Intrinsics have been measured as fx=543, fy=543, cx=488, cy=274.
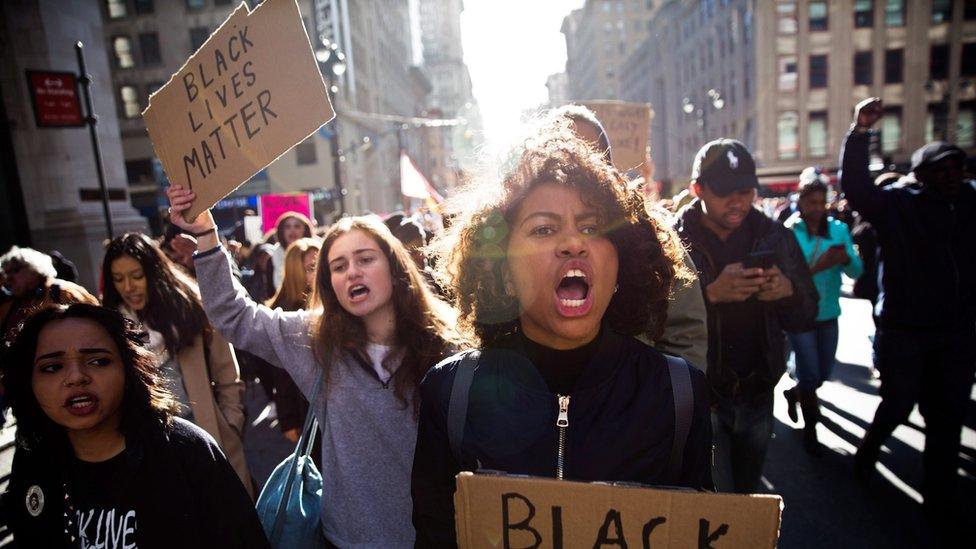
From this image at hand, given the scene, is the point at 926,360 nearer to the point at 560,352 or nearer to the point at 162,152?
the point at 560,352

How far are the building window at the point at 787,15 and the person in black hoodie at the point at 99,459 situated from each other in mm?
39721

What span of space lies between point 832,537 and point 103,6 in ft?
131

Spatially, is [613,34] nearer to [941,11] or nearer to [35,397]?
Answer: [941,11]

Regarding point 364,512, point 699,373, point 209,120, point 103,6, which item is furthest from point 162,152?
point 103,6

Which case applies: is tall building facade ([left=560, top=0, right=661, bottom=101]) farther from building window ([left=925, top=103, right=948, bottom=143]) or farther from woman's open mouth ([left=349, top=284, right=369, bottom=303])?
woman's open mouth ([left=349, top=284, right=369, bottom=303])

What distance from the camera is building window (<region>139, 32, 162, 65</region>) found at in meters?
31.3

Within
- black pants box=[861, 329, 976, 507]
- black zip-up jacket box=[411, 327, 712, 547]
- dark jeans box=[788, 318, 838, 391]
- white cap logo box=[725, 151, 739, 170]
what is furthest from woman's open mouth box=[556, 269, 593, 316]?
dark jeans box=[788, 318, 838, 391]

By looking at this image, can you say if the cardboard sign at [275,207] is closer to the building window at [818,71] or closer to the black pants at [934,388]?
the black pants at [934,388]

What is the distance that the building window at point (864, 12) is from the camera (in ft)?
108

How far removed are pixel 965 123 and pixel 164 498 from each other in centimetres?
4477

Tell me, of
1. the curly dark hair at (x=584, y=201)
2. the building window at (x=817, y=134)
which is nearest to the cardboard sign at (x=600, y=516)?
the curly dark hair at (x=584, y=201)

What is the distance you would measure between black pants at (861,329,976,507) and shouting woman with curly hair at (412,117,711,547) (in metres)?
2.80

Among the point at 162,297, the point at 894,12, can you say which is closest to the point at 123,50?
the point at 162,297

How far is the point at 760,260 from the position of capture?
98.9 inches
